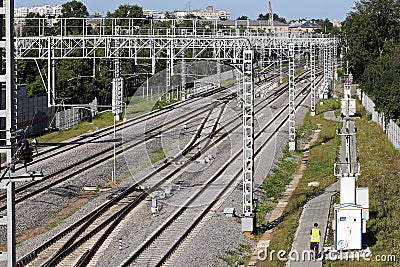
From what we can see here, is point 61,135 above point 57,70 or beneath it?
beneath

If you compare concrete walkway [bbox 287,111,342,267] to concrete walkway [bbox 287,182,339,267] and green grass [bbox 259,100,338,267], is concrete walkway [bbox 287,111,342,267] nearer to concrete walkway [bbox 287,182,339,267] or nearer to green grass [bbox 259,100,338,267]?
concrete walkway [bbox 287,182,339,267]

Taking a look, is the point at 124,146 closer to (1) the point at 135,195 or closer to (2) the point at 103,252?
(1) the point at 135,195

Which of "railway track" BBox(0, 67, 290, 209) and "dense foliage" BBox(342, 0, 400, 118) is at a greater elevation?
"dense foliage" BBox(342, 0, 400, 118)

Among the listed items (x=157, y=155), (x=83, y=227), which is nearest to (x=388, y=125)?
(x=157, y=155)

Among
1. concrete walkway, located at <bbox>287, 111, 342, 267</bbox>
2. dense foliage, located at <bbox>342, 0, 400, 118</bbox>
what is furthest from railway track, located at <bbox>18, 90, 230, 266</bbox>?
dense foliage, located at <bbox>342, 0, 400, 118</bbox>

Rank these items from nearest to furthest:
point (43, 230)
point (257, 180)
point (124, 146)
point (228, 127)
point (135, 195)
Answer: point (43, 230) < point (135, 195) < point (257, 180) < point (124, 146) < point (228, 127)

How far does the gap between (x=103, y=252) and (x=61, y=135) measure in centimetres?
2120

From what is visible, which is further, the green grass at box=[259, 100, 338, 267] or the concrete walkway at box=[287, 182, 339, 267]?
the green grass at box=[259, 100, 338, 267]

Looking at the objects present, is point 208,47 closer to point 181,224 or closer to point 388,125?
point 388,125

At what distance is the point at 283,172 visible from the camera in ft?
91.3

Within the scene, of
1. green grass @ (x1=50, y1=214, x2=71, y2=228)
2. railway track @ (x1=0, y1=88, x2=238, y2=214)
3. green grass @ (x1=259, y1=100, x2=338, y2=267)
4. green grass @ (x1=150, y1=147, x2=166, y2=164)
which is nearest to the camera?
green grass @ (x1=259, y1=100, x2=338, y2=267)

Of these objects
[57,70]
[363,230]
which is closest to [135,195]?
[363,230]

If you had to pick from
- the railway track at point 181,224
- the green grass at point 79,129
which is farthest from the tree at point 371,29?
the railway track at point 181,224

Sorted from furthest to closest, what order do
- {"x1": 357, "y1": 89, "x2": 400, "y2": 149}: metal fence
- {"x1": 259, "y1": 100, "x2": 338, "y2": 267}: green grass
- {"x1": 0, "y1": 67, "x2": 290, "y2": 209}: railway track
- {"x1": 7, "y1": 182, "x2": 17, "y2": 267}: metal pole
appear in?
{"x1": 357, "y1": 89, "x2": 400, "y2": 149}: metal fence
{"x1": 0, "y1": 67, "x2": 290, "y2": 209}: railway track
{"x1": 259, "y1": 100, "x2": 338, "y2": 267}: green grass
{"x1": 7, "y1": 182, "x2": 17, "y2": 267}: metal pole
